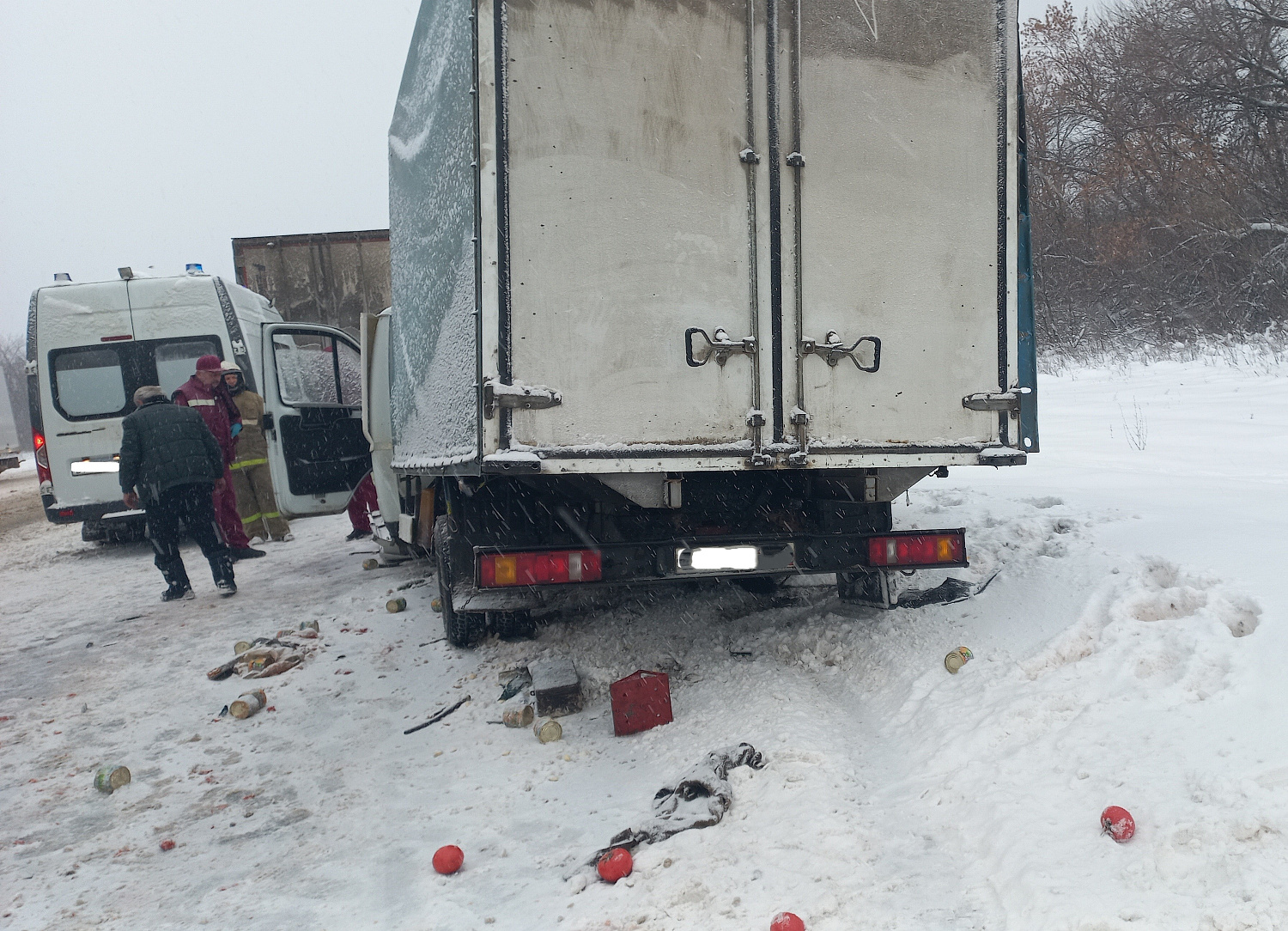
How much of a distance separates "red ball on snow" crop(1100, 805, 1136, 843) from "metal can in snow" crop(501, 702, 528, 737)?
92.6 inches

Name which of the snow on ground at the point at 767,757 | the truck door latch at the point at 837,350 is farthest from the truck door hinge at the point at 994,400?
the snow on ground at the point at 767,757

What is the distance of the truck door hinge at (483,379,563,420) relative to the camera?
3.54 meters

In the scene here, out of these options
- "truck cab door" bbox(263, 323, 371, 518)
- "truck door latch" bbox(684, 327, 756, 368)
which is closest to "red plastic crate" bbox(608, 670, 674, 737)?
"truck door latch" bbox(684, 327, 756, 368)

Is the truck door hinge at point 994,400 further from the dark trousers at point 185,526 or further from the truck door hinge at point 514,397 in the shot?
the dark trousers at point 185,526

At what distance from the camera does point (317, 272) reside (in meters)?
13.5

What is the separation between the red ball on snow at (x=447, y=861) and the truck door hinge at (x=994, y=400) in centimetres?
285

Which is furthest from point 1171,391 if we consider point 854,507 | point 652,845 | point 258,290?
point 258,290

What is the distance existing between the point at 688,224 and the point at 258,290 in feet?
37.9

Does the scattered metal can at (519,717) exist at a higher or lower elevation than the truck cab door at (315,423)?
lower

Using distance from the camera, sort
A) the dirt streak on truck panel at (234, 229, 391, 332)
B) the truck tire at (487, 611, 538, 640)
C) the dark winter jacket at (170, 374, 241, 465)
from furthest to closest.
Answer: the dirt streak on truck panel at (234, 229, 391, 332) → the dark winter jacket at (170, 374, 241, 465) → the truck tire at (487, 611, 538, 640)

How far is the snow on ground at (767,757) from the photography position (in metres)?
2.50

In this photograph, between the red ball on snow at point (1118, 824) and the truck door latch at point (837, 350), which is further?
the truck door latch at point (837, 350)

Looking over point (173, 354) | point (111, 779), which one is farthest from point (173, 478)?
point (111, 779)

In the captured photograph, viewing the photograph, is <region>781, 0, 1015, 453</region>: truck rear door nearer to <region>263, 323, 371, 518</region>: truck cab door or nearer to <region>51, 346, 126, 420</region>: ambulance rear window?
<region>263, 323, 371, 518</region>: truck cab door
